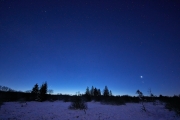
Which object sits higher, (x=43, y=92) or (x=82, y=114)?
(x=43, y=92)

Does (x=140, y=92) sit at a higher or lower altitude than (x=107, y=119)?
higher

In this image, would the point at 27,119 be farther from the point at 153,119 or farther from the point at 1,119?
the point at 153,119

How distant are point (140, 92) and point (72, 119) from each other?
18454mm

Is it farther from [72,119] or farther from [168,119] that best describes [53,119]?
[168,119]

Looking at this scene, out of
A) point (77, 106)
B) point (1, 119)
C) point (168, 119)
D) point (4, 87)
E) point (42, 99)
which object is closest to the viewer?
point (1, 119)

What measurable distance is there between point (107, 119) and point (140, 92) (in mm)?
15022

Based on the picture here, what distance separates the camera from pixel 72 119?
13266 millimetres

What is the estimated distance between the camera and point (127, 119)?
13.8 metres

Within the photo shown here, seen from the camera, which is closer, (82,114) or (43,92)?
(82,114)

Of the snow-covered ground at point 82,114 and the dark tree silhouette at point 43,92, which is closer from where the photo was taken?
the snow-covered ground at point 82,114

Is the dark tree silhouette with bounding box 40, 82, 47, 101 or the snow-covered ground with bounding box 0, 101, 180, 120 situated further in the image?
the dark tree silhouette with bounding box 40, 82, 47, 101

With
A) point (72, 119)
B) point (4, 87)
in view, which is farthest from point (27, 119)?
point (4, 87)

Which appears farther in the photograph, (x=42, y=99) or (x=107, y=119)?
(x=42, y=99)

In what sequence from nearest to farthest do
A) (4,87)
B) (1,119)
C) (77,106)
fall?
1. (1,119)
2. (77,106)
3. (4,87)
